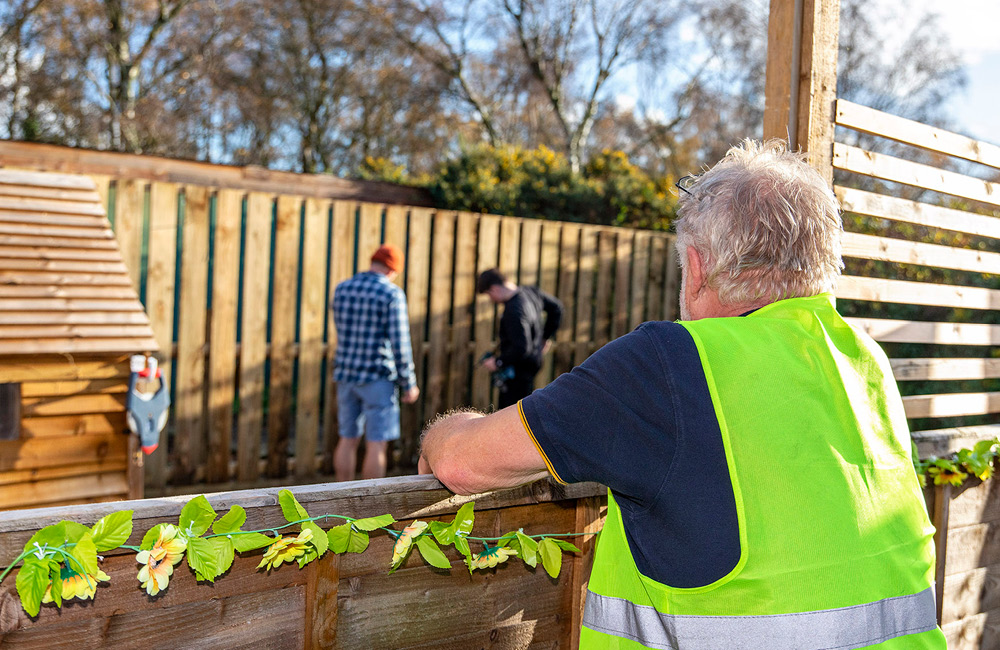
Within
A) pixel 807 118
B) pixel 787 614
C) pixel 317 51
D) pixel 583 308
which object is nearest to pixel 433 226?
pixel 583 308

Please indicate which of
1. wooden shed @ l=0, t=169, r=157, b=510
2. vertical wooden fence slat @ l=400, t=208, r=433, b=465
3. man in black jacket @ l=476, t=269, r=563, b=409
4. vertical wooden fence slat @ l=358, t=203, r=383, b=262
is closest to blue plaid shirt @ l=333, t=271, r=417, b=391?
man in black jacket @ l=476, t=269, r=563, b=409

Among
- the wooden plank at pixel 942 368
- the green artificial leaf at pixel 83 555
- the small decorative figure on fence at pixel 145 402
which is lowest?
the small decorative figure on fence at pixel 145 402

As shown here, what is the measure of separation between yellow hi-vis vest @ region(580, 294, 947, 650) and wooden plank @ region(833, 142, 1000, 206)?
4.21ft

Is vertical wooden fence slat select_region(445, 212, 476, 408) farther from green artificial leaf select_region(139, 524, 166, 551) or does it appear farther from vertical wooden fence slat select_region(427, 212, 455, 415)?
green artificial leaf select_region(139, 524, 166, 551)

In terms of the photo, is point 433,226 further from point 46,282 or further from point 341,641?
point 341,641

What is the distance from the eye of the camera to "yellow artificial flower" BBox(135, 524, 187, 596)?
118cm

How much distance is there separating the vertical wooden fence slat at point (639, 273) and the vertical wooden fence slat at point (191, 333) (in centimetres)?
432

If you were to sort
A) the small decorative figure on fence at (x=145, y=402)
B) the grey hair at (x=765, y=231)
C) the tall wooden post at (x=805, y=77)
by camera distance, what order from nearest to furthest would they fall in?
the grey hair at (x=765, y=231) → the tall wooden post at (x=805, y=77) → the small decorative figure on fence at (x=145, y=402)

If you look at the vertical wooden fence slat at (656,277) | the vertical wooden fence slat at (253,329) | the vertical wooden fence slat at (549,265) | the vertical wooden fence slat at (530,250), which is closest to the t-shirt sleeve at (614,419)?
the vertical wooden fence slat at (253,329)

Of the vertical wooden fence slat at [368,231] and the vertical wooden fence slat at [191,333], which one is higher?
the vertical wooden fence slat at [368,231]

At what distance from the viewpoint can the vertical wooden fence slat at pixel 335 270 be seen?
19.6ft

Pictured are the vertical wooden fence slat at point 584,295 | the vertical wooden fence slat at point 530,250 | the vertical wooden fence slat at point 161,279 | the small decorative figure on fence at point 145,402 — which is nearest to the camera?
the small decorative figure on fence at point 145,402

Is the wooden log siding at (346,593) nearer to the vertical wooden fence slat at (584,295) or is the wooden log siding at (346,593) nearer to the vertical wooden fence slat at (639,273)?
the vertical wooden fence slat at (584,295)

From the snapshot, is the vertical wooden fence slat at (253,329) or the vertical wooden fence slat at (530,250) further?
the vertical wooden fence slat at (530,250)
